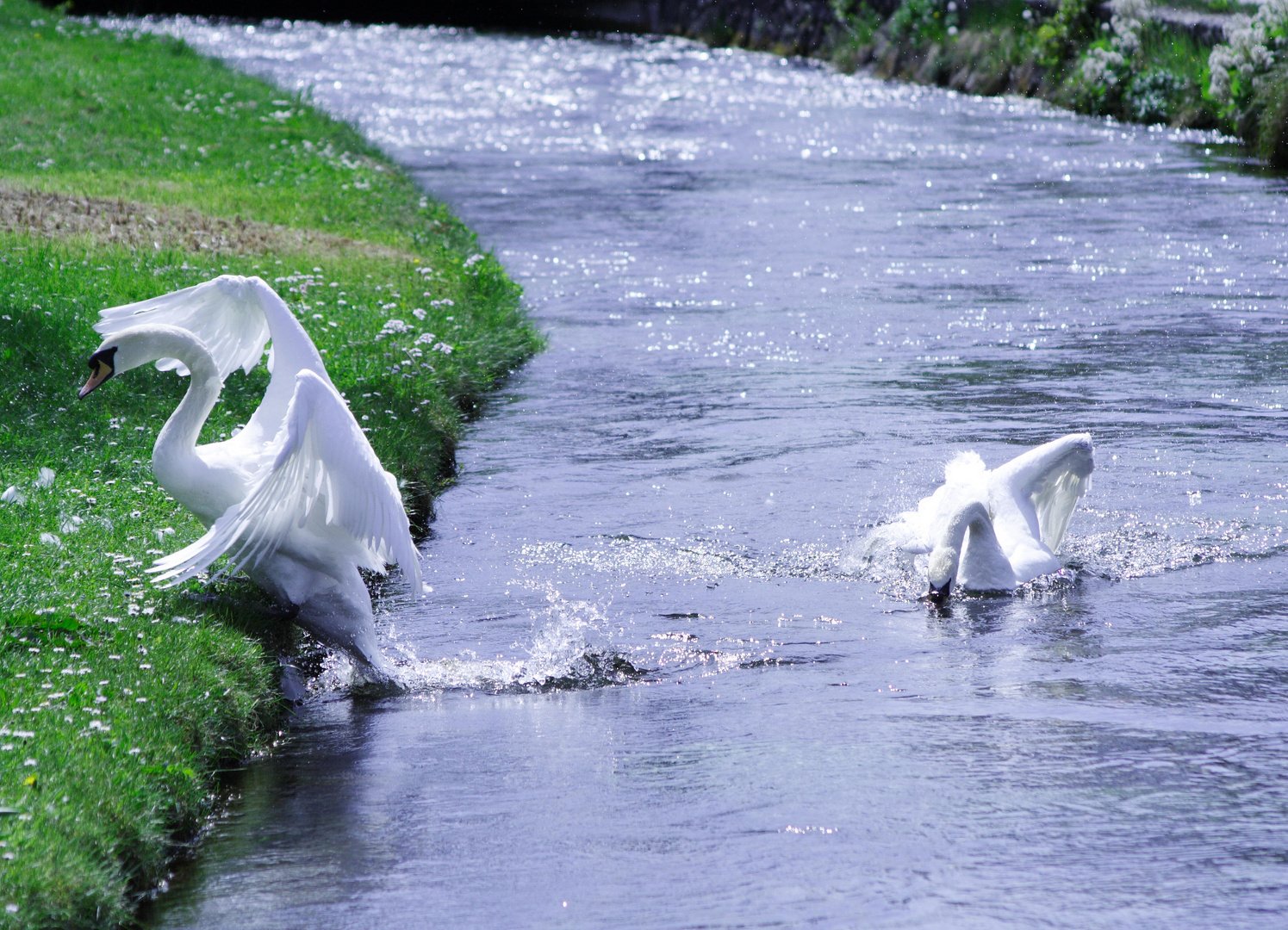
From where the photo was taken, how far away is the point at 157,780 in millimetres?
5133

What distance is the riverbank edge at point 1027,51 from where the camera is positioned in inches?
902

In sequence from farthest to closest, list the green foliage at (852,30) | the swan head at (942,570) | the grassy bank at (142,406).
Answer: the green foliage at (852,30) < the swan head at (942,570) < the grassy bank at (142,406)

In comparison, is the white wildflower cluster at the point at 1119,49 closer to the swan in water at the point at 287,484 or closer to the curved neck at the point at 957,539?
the curved neck at the point at 957,539

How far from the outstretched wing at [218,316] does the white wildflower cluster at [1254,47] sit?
1727 cm

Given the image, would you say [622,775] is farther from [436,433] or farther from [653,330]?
[653,330]

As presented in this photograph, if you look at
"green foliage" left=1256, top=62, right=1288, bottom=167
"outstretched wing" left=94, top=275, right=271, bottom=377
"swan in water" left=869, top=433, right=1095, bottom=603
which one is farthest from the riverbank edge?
"outstretched wing" left=94, top=275, right=271, bottom=377

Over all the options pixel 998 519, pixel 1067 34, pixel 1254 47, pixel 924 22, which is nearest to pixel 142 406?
pixel 998 519

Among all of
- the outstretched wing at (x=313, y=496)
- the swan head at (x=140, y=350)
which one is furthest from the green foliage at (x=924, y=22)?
the outstretched wing at (x=313, y=496)

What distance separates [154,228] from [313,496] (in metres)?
7.23

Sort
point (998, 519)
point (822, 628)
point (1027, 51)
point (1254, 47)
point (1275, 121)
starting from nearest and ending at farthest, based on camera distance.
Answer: point (822, 628), point (998, 519), point (1275, 121), point (1254, 47), point (1027, 51)

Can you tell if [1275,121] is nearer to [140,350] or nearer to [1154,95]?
[1154,95]

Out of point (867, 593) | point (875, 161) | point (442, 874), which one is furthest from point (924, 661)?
point (875, 161)

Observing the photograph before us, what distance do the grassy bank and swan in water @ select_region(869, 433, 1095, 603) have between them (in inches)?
108

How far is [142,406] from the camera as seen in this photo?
8734 mm
